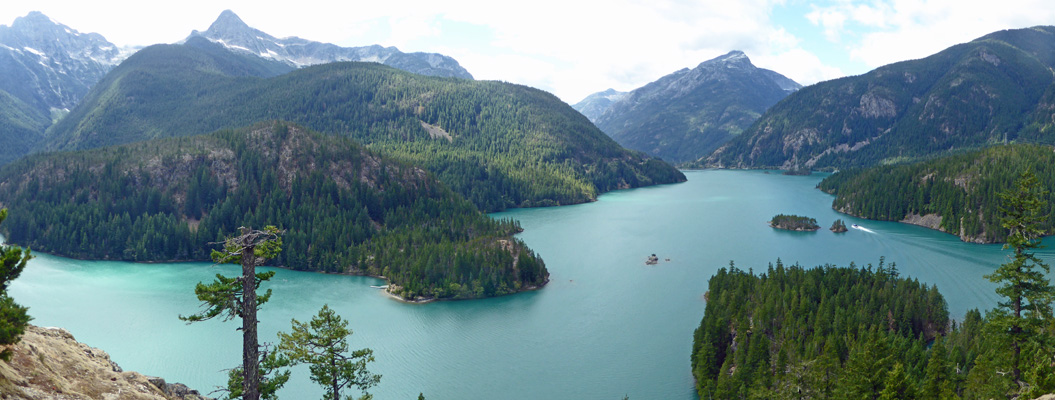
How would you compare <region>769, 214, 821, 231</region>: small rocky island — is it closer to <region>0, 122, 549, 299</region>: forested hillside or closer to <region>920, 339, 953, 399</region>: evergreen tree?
<region>0, 122, 549, 299</region>: forested hillside

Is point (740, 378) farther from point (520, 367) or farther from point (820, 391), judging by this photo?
point (520, 367)

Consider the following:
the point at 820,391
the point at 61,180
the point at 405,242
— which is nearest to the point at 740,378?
the point at 820,391

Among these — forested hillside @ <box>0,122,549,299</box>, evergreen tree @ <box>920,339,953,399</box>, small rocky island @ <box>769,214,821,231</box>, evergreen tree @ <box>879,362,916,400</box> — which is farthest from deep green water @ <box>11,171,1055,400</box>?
evergreen tree @ <box>879,362,916,400</box>

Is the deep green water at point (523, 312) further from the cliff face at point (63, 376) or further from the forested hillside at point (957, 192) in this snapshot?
the cliff face at point (63, 376)

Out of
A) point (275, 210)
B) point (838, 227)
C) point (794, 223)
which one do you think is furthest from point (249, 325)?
point (838, 227)

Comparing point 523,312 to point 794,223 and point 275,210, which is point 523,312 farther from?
point 794,223

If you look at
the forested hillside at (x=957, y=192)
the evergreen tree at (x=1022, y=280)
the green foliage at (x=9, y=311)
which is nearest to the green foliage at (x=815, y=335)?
the evergreen tree at (x=1022, y=280)

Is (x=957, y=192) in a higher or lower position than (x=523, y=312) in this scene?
Answer: higher
